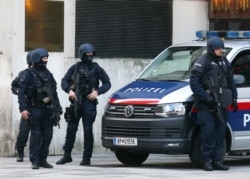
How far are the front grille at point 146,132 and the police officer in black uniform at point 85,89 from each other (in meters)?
0.45

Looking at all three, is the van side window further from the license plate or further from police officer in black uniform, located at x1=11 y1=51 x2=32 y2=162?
police officer in black uniform, located at x1=11 y1=51 x2=32 y2=162

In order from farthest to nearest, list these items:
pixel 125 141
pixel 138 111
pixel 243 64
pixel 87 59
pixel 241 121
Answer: pixel 243 64 → pixel 87 59 → pixel 241 121 → pixel 125 141 → pixel 138 111

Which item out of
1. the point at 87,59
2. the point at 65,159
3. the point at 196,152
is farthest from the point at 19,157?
the point at 196,152

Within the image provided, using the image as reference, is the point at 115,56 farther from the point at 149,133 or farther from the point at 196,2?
the point at 149,133

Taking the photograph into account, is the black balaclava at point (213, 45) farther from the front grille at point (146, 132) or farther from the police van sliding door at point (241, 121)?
the front grille at point (146, 132)

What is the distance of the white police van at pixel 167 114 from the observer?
14844 millimetres

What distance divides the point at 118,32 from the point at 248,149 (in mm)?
4401

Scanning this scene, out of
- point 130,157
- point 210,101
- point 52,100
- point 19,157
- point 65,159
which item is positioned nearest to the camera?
point 210,101

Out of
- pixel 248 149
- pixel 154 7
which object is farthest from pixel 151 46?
pixel 248 149

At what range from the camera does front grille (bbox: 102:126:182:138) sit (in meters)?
14.8

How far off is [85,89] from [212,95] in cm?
206

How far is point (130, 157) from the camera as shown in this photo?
52.5 feet

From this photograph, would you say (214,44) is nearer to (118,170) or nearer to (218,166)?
(218,166)

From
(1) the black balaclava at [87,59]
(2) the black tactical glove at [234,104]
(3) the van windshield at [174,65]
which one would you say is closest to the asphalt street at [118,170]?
(2) the black tactical glove at [234,104]
